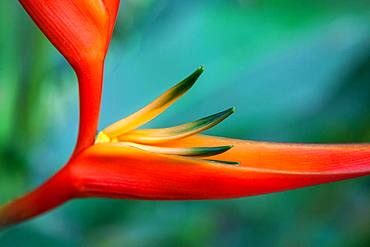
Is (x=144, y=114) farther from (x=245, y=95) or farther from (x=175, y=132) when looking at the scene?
(x=245, y=95)

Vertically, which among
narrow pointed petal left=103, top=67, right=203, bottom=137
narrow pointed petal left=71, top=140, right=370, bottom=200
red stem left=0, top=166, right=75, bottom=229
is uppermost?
narrow pointed petal left=103, top=67, right=203, bottom=137

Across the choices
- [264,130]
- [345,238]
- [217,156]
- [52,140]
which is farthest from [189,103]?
[217,156]

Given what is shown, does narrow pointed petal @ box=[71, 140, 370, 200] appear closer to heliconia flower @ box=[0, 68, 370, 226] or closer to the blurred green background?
heliconia flower @ box=[0, 68, 370, 226]

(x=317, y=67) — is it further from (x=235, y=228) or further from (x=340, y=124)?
(x=235, y=228)

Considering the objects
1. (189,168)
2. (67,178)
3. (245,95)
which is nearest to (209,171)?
(189,168)

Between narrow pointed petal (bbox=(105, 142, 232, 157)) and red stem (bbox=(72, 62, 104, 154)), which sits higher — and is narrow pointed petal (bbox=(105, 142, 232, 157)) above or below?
below

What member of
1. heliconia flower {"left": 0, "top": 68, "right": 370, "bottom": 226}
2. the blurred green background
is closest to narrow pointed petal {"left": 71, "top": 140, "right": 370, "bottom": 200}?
heliconia flower {"left": 0, "top": 68, "right": 370, "bottom": 226}

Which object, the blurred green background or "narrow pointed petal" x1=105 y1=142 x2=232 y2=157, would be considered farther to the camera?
the blurred green background
